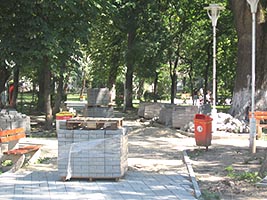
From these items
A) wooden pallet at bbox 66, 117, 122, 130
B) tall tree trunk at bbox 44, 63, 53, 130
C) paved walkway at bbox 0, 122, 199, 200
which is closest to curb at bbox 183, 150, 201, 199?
paved walkway at bbox 0, 122, 199, 200

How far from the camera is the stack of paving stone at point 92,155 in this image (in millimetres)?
8141

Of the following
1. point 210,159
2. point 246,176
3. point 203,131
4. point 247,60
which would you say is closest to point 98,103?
point 247,60

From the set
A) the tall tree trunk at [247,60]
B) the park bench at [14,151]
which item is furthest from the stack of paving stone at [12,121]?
the tall tree trunk at [247,60]

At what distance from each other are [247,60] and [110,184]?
13274 mm

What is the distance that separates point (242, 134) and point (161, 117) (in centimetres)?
511

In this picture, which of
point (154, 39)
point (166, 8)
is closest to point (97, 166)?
point (154, 39)

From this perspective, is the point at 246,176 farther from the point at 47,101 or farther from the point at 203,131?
the point at 47,101

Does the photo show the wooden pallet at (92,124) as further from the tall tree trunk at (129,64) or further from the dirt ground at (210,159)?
the tall tree trunk at (129,64)

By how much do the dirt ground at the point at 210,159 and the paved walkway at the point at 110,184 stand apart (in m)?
0.13

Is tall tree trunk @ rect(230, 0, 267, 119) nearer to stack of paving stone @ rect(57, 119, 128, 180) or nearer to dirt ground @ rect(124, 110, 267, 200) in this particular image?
dirt ground @ rect(124, 110, 267, 200)

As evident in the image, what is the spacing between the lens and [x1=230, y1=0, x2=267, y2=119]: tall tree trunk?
19.7 m

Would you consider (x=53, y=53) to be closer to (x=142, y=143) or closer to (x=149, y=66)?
(x=142, y=143)

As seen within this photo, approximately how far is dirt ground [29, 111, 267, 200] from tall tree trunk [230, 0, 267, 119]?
10.9 feet

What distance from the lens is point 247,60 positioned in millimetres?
19938
